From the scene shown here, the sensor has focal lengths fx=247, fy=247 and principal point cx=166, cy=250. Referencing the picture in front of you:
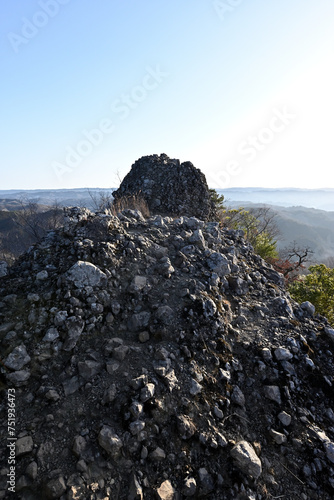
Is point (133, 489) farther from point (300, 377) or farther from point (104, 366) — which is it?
point (300, 377)

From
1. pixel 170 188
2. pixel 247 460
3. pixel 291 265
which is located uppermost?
pixel 170 188

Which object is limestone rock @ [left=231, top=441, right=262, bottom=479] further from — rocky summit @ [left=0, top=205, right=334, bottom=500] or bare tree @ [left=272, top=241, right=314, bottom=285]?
bare tree @ [left=272, top=241, right=314, bottom=285]

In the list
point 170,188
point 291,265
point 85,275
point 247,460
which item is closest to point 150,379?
point 247,460

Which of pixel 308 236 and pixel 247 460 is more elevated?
pixel 247 460

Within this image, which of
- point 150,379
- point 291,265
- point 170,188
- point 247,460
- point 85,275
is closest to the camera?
point 247,460

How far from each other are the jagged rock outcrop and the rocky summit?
523cm

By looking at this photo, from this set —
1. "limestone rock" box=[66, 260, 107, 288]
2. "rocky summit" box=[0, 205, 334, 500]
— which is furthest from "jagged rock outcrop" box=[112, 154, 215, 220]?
"limestone rock" box=[66, 260, 107, 288]

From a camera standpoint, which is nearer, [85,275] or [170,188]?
[85,275]

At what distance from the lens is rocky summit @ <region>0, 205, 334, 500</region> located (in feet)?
9.12

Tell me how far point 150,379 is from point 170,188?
8.71m

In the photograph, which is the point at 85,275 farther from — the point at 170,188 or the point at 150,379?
the point at 170,188

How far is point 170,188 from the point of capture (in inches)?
429

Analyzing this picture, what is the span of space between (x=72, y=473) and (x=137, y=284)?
8.93 feet

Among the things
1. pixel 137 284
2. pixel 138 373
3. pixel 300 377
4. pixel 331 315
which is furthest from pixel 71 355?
pixel 331 315
